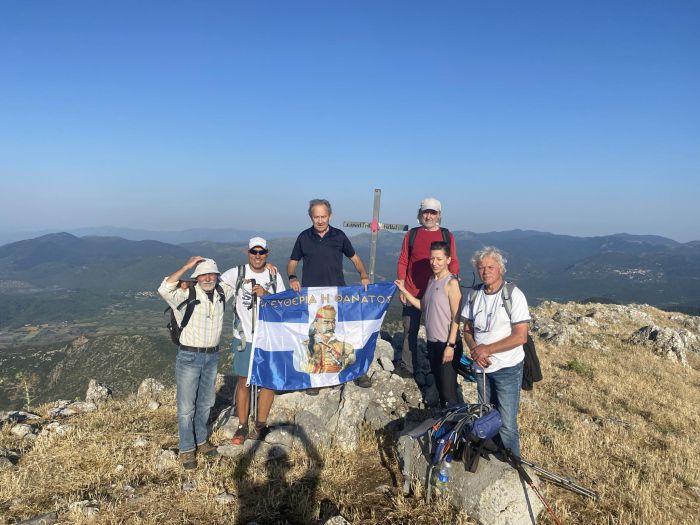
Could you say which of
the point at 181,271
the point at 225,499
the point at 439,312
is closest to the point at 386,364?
the point at 439,312

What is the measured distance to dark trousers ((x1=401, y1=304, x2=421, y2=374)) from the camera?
8633 millimetres

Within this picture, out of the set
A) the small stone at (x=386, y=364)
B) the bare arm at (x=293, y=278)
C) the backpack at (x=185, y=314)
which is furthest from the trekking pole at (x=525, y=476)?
the backpack at (x=185, y=314)

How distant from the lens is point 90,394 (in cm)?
1109

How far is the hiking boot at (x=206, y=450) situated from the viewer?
279 inches

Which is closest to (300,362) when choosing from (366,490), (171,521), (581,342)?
(366,490)

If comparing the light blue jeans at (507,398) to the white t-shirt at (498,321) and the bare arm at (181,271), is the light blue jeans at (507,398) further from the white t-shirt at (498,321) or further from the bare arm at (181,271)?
the bare arm at (181,271)

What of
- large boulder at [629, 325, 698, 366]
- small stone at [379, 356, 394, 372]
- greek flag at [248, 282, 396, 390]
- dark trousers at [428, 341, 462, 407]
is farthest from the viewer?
large boulder at [629, 325, 698, 366]

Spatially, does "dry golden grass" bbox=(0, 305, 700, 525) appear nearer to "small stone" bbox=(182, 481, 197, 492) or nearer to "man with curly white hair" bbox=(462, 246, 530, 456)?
"small stone" bbox=(182, 481, 197, 492)

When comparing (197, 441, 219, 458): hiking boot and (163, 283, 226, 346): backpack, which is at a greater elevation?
(163, 283, 226, 346): backpack

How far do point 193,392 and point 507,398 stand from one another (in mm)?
5058

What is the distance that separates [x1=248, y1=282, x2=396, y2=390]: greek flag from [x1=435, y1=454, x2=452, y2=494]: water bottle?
3058mm

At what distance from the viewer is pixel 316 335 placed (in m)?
8.23

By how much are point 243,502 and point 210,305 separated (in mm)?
3019

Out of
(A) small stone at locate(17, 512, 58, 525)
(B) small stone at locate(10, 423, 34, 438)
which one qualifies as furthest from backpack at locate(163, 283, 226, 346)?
(B) small stone at locate(10, 423, 34, 438)
